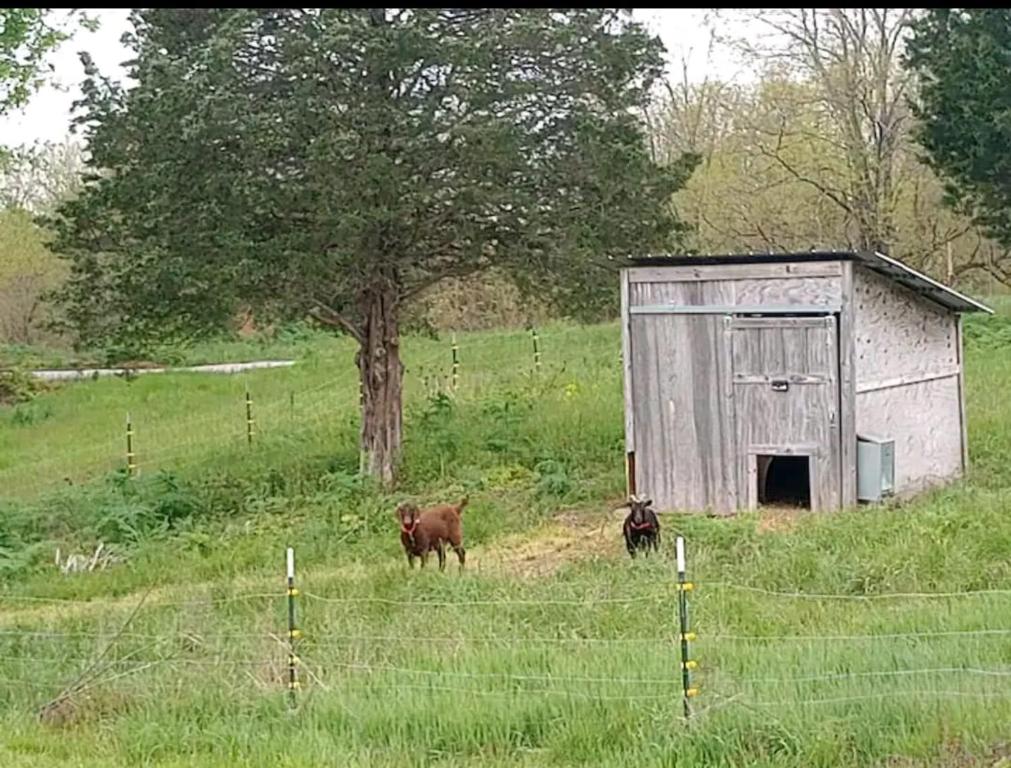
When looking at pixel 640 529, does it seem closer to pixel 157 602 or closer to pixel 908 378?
pixel 157 602

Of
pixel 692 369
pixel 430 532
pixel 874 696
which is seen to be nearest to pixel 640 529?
pixel 430 532

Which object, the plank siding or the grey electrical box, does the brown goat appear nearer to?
the plank siding

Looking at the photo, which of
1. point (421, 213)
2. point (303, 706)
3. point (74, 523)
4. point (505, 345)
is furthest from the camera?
point (505, 345)

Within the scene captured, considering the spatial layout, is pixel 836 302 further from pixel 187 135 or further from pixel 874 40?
pixel 874 40

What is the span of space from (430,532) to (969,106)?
58.3 feet

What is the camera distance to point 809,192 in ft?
110

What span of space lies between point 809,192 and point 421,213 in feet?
63.5

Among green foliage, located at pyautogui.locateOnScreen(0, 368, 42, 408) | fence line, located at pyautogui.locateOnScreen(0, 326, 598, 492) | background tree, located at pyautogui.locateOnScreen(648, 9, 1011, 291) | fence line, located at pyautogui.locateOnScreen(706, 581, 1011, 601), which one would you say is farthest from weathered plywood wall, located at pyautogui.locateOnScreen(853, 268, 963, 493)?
green foliage, located at pyautogui.locateOnScreen(0, 368, 42, 408)

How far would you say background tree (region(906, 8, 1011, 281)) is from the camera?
25.3 meters

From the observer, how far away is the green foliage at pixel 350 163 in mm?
15438

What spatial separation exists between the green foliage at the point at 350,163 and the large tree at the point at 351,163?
3cm

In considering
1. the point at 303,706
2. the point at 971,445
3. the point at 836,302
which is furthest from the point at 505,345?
the point at 303,706

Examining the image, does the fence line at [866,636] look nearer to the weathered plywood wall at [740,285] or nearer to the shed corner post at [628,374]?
the weathered plywood wall at [740,285]

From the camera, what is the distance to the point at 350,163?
15.4 metres
